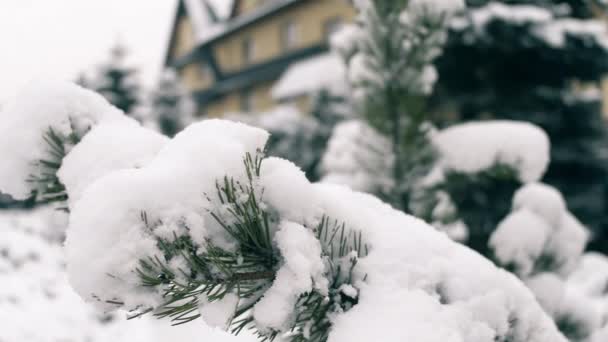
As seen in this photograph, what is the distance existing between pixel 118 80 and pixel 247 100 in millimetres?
6392

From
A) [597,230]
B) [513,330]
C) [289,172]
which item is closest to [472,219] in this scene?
[597,230]

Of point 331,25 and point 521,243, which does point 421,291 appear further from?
point 331,25

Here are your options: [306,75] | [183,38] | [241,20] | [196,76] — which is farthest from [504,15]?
[183,38]

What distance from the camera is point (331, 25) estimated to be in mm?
17656

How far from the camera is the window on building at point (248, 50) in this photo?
2199 centimetres

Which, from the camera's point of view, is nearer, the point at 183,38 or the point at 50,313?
the point at 50,313

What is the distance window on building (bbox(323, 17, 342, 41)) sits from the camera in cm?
1730

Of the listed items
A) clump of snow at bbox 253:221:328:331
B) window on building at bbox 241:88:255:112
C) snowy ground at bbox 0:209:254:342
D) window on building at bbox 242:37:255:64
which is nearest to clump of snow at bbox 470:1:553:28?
snowy ground at bbox 0:209:254:342

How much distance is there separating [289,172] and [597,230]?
34.0ft

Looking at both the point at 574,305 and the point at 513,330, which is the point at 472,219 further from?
the point at 513,330

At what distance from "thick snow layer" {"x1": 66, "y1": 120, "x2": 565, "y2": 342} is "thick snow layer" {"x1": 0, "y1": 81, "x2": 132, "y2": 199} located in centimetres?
38

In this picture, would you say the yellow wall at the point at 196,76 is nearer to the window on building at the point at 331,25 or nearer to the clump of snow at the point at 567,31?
the window on building at the point at 331,25

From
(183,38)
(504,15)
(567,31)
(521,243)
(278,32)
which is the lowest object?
(183,38)

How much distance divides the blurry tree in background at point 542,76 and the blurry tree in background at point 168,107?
14234mm
